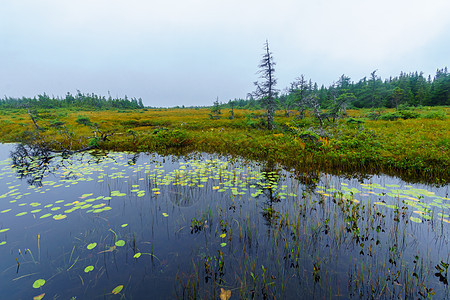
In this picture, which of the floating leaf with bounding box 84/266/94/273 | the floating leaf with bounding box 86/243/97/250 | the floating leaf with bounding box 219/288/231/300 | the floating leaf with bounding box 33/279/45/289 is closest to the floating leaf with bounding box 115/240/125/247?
the floating leaf with bounding box 86/243/97/250

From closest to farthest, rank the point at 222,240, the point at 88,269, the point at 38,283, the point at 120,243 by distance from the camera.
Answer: the point at 38,283, the point at 88,269, the point at 120,243, the point at 222,240

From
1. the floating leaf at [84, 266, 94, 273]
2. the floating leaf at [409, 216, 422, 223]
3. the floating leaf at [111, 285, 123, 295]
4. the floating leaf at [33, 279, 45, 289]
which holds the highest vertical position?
the floating leaf at [33, 279, 45, 289]

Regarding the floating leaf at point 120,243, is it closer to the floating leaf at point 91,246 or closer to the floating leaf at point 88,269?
the floating leaf at point 91,246

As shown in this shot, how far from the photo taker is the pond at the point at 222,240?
2869mm

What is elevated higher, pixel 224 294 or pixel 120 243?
pixel 120 243

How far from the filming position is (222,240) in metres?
4.03

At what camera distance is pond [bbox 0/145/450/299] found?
113 inches

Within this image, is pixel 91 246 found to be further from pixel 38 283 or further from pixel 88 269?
pixel 38 283

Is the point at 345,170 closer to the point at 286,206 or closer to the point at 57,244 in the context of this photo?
the point at 286,206

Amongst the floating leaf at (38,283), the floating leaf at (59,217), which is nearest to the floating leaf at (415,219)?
the floating leaf at (38,283)

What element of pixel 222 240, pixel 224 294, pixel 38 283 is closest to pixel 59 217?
pixel 38 283

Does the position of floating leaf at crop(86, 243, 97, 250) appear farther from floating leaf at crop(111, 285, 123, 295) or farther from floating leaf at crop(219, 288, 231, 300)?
floating leaf at crop(219, 288, 231, 300)

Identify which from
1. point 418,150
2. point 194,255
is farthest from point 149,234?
point 418,150

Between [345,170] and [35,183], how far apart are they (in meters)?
14.0
